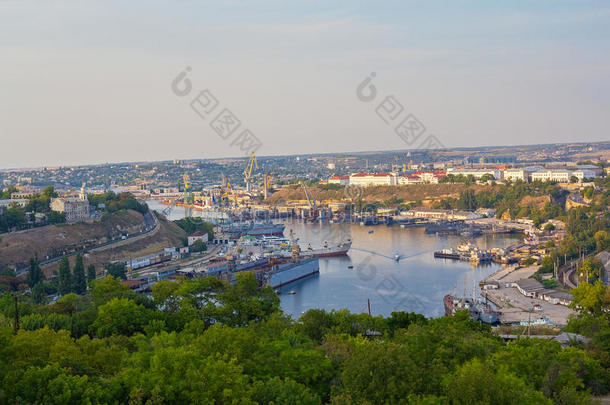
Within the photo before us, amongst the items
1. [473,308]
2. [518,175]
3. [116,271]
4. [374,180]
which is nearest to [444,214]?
[518,175]

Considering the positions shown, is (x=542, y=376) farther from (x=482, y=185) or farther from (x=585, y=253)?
(x=482, y=185)

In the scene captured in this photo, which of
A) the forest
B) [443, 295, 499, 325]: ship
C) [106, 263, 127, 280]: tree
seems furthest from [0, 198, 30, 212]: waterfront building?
[443, 295, 499, 325]: ship

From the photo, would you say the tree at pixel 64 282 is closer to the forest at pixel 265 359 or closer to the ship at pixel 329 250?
the forest at pixel 265 359

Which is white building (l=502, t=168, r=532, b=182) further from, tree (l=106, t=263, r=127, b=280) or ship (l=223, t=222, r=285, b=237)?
tree (l=106, t=263, r=127, b=280)

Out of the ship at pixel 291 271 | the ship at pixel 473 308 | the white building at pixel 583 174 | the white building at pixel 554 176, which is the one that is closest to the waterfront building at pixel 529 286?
the ship at pixel 473 308

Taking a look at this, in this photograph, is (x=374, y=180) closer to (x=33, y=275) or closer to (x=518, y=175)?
(x=518, y=175)

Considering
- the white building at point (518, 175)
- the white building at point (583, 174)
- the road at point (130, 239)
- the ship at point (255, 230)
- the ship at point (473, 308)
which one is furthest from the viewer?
the white building at point (518, 175)
